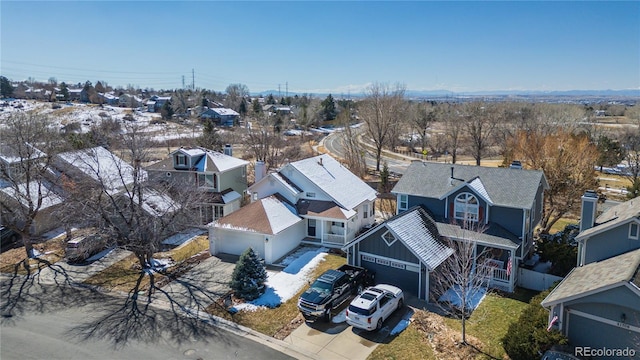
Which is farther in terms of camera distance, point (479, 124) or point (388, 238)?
point (479, 124)

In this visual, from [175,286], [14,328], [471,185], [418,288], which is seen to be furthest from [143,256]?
[471,185]

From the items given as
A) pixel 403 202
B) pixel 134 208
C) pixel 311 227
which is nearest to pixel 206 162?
pixel 134 208

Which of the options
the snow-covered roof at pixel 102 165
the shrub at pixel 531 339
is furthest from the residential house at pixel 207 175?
the shrub at pixel 531 339

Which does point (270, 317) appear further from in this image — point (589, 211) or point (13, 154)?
point (13, 154)

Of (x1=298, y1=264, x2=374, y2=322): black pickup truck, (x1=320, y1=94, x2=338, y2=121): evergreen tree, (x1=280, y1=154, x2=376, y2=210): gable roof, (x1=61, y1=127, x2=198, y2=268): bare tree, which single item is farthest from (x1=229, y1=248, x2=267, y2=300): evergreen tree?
(x1=320, y1=94, x2=338, y2=121): evergreen tree

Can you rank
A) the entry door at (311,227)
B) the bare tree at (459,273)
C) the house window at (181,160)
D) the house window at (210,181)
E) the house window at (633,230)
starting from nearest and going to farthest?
the house window at (633,230), the bare tree at (459,273), the entry door at (311,227), the house window at (210,181), the house window at (181,160)

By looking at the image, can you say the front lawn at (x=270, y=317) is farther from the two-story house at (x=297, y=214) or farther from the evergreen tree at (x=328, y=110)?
the evergreen tree at (x=328, y=110)

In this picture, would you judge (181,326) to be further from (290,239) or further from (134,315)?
(290,239)

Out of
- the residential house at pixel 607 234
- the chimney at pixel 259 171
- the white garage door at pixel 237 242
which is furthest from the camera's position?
the chimney at pixel 259 171
